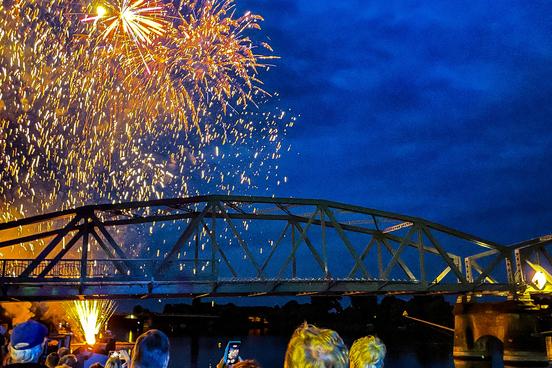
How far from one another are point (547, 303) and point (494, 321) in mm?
5760

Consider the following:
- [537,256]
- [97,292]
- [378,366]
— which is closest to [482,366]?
[537,256]

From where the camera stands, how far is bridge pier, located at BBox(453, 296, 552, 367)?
159 ft

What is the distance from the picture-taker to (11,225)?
32625 mm

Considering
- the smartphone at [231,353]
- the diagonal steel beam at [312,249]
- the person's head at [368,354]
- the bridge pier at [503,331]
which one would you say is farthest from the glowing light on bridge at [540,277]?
the person's head at [368,354]

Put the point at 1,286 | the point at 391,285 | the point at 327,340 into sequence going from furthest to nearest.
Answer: the point at 391,285 → the point at 1,286 → the point at 327,340

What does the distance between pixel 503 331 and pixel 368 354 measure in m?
51.0

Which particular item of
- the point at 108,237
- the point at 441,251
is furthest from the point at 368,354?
the point at 441,251

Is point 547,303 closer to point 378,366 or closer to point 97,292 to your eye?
point 97,292

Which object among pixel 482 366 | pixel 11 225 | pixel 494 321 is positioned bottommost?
pixel 482 366

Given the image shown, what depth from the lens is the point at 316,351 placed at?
343cm

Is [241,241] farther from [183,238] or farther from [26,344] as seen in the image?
[26,344]

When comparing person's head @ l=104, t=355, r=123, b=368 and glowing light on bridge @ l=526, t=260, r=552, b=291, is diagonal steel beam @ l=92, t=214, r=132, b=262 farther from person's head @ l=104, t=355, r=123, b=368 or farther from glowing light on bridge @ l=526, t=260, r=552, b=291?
glowing light on bridge @ l=526, t=260, r=552, b=291

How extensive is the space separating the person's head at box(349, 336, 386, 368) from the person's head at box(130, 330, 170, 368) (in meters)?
1.64

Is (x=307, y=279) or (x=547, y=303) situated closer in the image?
(x=307, y=279)
